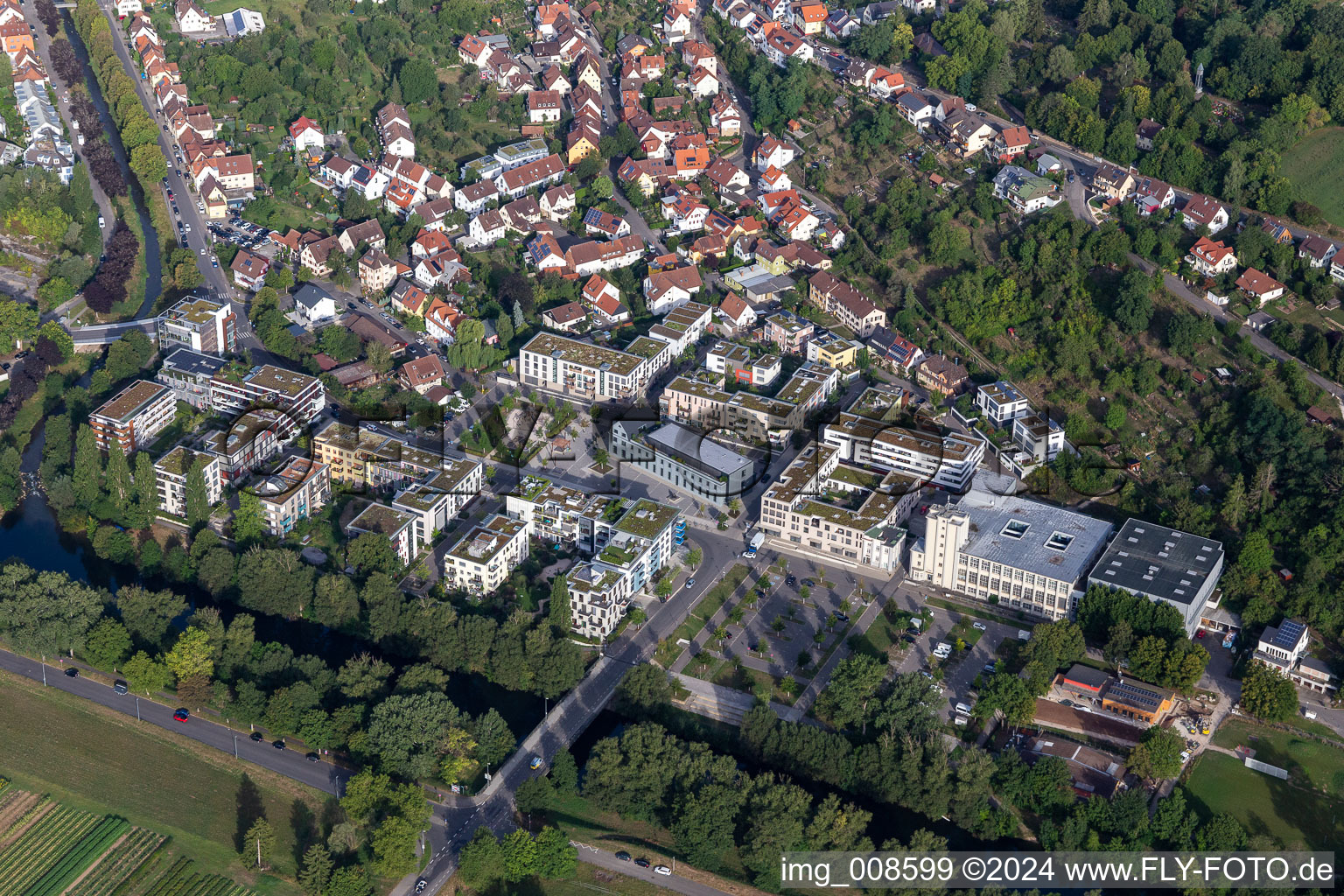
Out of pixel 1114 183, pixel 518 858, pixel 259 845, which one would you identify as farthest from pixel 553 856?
pixel 1114 183

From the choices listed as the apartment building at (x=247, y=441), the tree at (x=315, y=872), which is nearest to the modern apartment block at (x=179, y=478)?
the apartment building at (x=247, y=441)

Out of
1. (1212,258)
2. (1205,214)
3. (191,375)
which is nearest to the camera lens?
(191,375)

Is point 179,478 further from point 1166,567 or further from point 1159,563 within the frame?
point 1166,567

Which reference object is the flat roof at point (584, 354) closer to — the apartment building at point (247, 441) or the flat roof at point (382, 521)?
the apartment building at point (247, 441)

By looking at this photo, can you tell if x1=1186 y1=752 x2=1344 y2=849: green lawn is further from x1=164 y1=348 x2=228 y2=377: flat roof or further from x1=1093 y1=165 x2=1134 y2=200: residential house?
x1=164 y1=348 x2=228 y2=377: flat roof

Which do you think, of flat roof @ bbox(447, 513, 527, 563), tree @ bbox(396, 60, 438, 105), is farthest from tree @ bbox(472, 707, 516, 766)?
tree @ bbox(396, 60, 438, 105)

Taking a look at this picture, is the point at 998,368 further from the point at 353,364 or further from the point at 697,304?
the point at 353,364
